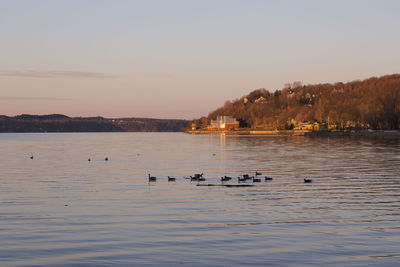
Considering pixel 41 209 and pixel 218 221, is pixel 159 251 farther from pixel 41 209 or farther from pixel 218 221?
pixel 41 209

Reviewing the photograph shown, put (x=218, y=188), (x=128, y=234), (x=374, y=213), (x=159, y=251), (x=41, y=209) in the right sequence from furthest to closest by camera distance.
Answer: (x=218, y=188)
(x=41, y=209)
(x=374, y=213)
(x=128, y=234)
(x=159, y=251)

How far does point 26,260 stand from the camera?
55.2 ft

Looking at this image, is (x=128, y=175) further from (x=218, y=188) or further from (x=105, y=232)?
(x=105, y=232)

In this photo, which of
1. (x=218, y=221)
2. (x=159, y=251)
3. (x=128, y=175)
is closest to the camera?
(x=159, y=251)

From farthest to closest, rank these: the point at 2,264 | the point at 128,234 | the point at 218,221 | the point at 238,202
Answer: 1. the point at 238,202
2. the point at 218,221
3. the point at 128,234
4. the point at 2,264

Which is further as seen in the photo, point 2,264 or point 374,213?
point 374,213

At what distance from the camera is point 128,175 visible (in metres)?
47.8

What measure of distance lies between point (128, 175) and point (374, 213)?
89.1 feet

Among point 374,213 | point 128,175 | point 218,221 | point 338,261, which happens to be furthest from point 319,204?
point 128,175

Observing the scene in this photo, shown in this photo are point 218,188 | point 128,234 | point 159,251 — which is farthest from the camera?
point 218,188

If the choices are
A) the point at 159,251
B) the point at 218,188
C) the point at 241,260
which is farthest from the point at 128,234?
the point at 218,188

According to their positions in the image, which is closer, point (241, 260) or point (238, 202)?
point (241, 260)

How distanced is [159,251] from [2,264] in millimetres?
5067

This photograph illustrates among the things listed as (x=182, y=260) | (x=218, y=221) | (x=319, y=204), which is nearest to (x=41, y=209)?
(x=218, y=221)
